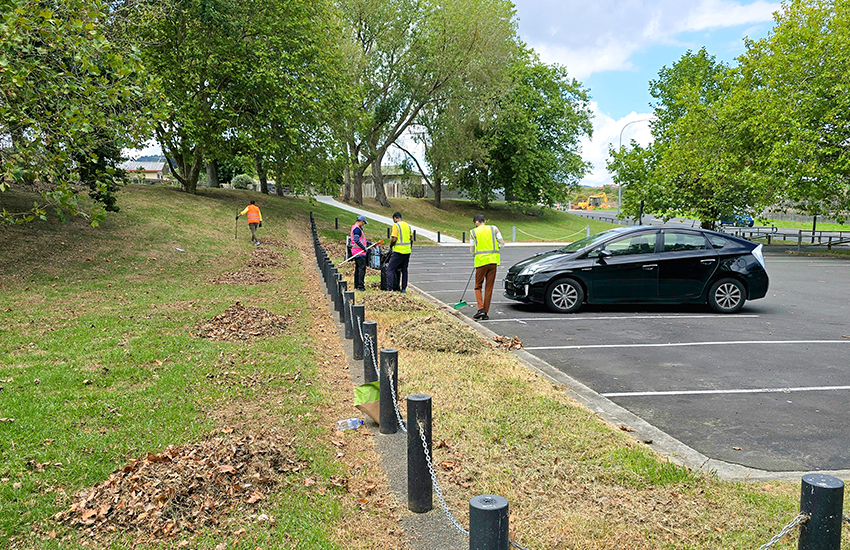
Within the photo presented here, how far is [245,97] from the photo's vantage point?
2819cm

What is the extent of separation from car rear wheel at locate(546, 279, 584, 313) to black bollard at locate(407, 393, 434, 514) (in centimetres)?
791

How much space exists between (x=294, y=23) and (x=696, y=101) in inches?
860

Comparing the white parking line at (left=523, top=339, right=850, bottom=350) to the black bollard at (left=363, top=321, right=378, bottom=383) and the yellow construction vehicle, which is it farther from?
the yellow construction vehicle

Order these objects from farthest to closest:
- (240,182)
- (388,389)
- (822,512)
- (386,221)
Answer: (240,182) < (386,221) < (388,389) < (822,512)

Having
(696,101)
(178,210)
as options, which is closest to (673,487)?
(178,210)

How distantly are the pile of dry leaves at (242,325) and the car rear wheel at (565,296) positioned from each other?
4730 millimetres

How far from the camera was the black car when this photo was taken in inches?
450

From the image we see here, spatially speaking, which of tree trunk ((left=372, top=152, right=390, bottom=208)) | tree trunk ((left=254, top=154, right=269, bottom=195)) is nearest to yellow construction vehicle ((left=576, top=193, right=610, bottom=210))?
tree trunk ((left=372, top=152, right=390, bottom=208))

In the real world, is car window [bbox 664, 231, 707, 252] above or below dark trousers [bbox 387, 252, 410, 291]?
above

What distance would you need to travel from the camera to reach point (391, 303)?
1131 centimetres

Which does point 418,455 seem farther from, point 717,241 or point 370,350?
point 717,241

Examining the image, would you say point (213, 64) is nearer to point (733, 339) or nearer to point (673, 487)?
point (733, 339)

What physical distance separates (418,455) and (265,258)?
618 inches

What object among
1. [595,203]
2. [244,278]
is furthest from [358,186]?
[595,203]
